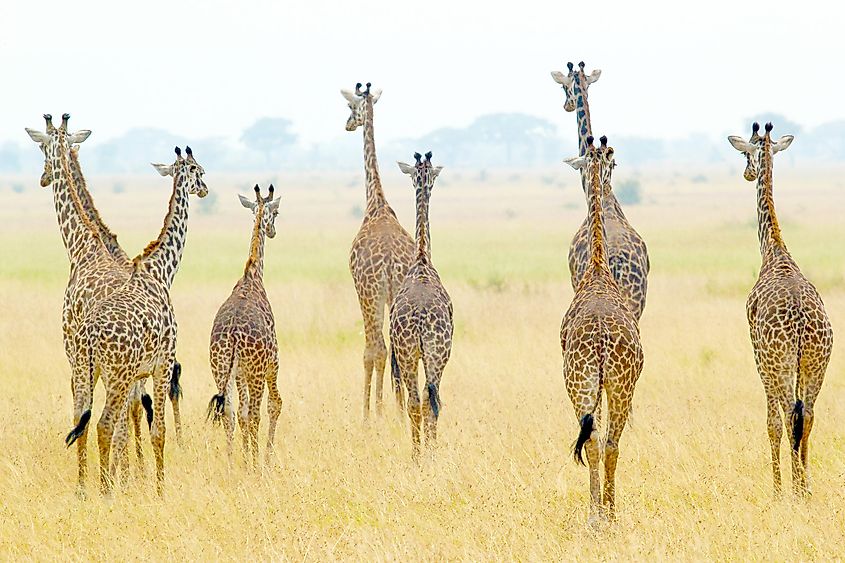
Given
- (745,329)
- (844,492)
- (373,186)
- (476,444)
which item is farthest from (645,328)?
(844,492)

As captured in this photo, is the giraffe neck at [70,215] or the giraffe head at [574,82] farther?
the giraffe head at [574,82]

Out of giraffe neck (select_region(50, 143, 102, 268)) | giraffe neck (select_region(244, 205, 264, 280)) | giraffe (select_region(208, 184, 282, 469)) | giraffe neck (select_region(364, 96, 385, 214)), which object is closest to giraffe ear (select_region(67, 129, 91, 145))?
giraffe neck (select_region(50, 143, 102, 268))

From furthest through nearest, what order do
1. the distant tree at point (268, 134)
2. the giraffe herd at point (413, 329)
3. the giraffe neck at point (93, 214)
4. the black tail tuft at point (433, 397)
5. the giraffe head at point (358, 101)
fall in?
the distant tree at point (268, 134) → the giraffe head at point (358, 101) → the giraffe neck at point (93, 214) → the black tail tuft at point (433, 397) → the giraffe herd at point (413, 329)

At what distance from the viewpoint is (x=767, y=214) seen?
26.4 ft

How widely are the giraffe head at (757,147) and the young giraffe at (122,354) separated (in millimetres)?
4369

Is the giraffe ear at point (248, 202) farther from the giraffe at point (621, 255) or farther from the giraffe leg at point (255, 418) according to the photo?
the giraffe at point (621, 255)

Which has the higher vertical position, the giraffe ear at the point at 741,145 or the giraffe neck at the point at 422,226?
the giraffe ear at the point at 741,145

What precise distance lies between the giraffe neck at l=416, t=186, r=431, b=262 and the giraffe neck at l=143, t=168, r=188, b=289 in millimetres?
1887

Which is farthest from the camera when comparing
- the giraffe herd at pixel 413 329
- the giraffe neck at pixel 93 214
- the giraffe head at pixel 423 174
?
the giraffe head at pixel 423 174

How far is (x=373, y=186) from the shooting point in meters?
11.1

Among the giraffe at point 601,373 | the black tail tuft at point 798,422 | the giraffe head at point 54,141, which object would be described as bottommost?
the black tail tuft at point 798,422

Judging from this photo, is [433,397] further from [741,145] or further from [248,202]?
[741,145]

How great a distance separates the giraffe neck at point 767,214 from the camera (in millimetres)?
7832

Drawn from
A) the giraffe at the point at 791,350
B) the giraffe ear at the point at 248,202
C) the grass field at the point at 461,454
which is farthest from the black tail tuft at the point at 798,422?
the giraffe ear at the point at 248,202
